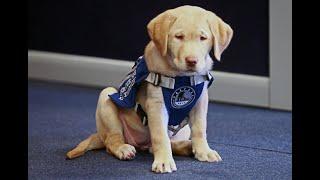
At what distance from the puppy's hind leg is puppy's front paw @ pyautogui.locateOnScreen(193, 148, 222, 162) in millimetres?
183

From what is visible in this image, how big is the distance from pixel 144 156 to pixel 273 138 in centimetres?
48

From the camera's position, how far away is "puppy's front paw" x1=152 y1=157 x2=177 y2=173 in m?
2.07

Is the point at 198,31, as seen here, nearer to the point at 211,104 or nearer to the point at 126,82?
the point at 126,82

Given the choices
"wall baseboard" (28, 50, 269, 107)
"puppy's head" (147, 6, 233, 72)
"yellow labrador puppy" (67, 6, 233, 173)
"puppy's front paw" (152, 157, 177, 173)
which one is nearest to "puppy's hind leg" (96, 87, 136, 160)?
"yellow labrador puppy" (67, 6, 233, 173)

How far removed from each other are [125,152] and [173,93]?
226 millimetres

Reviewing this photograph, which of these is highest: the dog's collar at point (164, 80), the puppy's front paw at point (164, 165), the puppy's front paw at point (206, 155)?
the dog's collar at point (164, 80)

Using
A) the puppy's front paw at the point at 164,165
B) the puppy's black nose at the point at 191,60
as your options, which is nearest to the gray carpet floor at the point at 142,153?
the puppy's front paw at the point at 164,165

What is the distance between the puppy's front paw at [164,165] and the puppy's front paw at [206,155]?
11 centimetres

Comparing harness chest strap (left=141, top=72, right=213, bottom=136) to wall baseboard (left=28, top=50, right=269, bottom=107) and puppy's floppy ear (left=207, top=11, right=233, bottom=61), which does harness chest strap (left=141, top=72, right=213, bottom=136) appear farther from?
wall baseboard (left=28, top=50, right=269, bottom=107)

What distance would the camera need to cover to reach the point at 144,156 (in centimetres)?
225

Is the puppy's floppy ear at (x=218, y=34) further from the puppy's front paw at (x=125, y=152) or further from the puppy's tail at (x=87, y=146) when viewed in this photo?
the puppy's tail at (x=87, y=146)

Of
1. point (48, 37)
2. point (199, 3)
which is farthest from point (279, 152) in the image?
point (48, 37)

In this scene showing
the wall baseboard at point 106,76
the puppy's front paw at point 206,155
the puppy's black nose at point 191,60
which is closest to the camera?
the puppy's black nose at point 191,60

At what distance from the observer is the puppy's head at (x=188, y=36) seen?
2057mm
